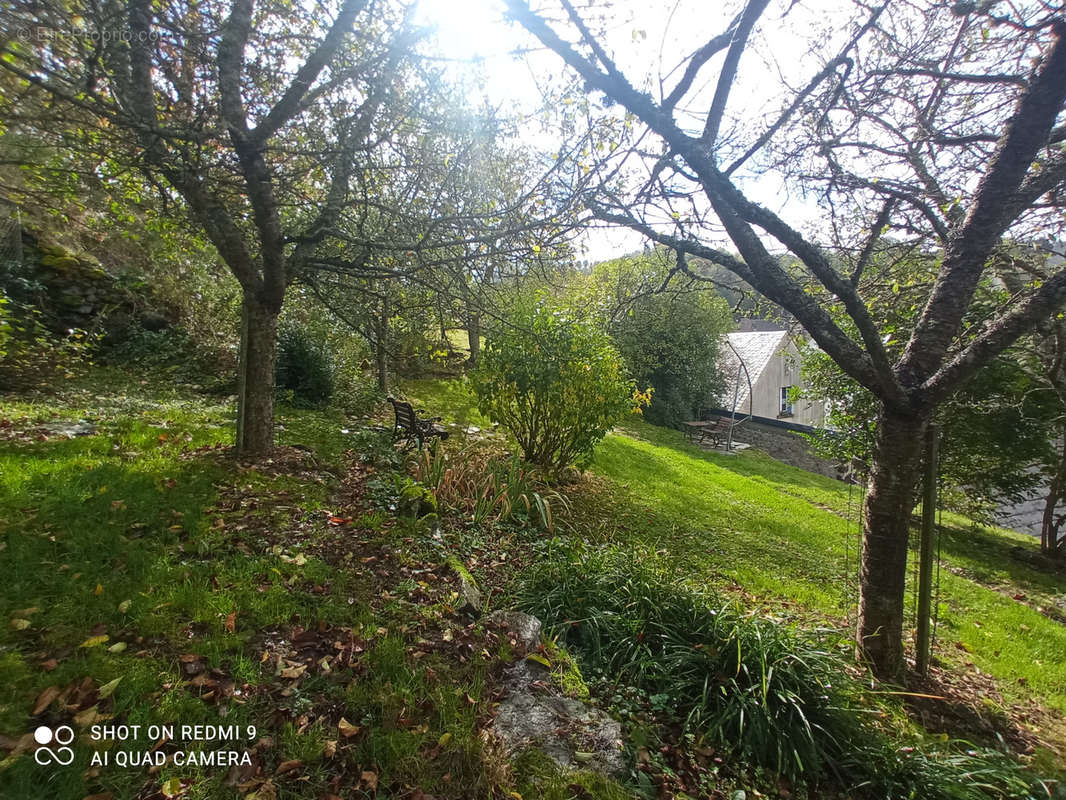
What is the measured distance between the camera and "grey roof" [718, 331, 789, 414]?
67.8 ft

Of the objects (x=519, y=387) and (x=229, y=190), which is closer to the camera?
(x=229, y=190)

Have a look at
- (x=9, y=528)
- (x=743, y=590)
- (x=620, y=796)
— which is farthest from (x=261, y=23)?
(x=743, y=590)

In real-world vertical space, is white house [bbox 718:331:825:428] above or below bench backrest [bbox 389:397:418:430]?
above

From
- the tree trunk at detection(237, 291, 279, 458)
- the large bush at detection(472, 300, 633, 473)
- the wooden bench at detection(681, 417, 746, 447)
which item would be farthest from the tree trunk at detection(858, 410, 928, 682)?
the wooden bench at detection(681, 417, 746, 447)

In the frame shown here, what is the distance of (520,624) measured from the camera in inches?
118

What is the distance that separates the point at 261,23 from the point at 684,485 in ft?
28.2

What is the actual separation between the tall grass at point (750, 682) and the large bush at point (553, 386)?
10.2ft

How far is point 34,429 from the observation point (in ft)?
15.2

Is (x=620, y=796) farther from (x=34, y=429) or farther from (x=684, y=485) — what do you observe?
(x=684, y=485)

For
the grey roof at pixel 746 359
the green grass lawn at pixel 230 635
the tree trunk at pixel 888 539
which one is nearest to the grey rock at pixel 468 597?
the green grass lawn at pixel 230 635

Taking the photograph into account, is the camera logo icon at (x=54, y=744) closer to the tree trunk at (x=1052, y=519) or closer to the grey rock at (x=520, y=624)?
the grey rock at (x=520, y=624)

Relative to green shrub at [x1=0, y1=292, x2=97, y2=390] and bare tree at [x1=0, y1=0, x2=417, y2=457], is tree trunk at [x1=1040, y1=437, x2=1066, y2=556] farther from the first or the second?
green shrub at [x1=0, y1=292, x2=97, y2=390]

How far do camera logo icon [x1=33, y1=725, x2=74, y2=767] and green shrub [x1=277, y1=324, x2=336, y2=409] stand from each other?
7.24m

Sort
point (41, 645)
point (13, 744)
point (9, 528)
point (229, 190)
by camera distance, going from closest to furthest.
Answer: point (13, 744) < point (41, 645) < point (9, 528) < point (229, 190)
